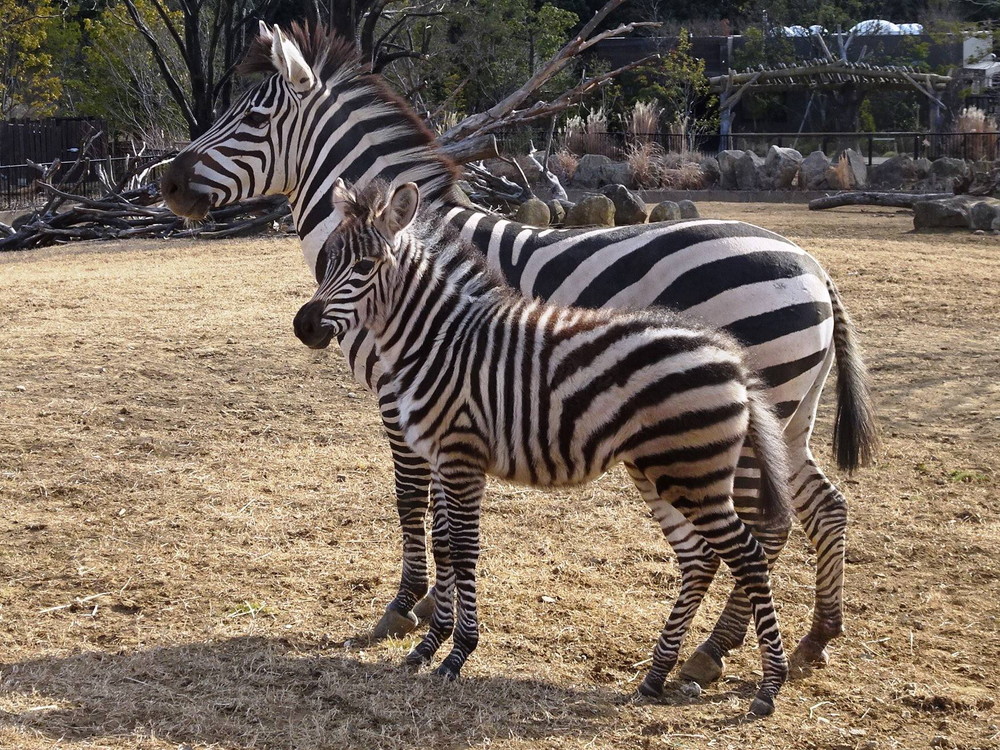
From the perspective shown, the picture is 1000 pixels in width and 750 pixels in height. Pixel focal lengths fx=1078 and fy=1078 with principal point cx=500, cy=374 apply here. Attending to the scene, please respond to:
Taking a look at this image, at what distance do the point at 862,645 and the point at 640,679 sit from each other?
1041 millimetres

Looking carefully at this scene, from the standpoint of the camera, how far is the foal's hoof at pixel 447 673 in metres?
4.20

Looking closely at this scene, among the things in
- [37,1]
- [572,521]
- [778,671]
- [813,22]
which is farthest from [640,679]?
[813,22]

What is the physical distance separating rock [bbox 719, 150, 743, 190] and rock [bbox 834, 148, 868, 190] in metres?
2.52

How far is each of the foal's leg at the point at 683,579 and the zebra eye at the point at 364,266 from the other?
1.28 meters

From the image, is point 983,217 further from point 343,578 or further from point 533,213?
point 343,578

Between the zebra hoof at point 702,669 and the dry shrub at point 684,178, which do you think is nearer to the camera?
the zebra hoof at point 702,669

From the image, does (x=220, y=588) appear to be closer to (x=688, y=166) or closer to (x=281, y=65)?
(x=281, y=65)

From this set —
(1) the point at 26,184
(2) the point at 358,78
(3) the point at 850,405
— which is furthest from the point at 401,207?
(1) the point at 26,184

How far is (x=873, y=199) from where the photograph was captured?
2062cm

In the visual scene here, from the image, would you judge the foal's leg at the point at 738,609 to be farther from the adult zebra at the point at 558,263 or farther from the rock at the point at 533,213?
the rock at the point at 533,213

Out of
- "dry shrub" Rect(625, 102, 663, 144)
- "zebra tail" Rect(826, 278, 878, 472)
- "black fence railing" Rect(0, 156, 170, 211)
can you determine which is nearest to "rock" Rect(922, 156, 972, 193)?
"dry shrub" Rect(625, 102, 663, 144)

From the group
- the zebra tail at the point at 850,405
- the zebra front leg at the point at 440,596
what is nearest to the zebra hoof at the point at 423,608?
the zebra front leg at the point at 440,596

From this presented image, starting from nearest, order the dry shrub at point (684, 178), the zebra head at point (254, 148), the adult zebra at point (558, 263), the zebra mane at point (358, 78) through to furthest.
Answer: the adult zebra at point (558, 263) < the zebra mane at point (358, 78) < the zebra head at point (254, 148) < the dry shrub at point (684, 178)

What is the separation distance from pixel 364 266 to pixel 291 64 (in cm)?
155
